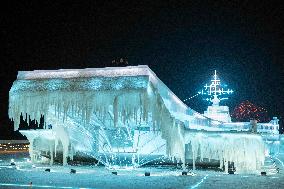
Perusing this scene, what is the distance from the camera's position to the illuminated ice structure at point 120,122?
17.4 meters

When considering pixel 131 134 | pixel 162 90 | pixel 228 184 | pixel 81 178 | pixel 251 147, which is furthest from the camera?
pixel 131 134

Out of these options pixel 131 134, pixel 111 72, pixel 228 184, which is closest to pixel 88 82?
pixel 111 72

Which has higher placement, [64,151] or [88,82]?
[88,82]

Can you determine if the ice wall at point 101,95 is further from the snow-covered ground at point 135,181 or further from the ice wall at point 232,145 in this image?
the snow-covered ground at point 135,181

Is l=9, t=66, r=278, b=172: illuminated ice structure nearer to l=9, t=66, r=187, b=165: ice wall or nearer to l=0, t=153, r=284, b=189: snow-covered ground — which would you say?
l=9, t=66, r=187, b=165: ice wall

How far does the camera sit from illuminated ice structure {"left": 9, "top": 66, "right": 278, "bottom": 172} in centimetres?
1742

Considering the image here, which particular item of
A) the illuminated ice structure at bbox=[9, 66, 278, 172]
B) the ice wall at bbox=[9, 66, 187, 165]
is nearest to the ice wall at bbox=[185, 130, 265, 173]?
the illuminated ice structure at bbox=[9, 66, 278, 172]

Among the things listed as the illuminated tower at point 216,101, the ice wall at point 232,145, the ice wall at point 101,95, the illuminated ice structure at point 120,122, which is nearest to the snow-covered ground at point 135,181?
the ice wall at point 232,145

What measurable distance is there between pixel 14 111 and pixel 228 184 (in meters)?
9.49

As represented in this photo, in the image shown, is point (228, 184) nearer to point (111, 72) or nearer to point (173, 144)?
point (173, 144)

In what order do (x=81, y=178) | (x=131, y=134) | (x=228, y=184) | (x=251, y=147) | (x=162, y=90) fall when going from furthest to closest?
(x=131, y=134)
(x=251, y=147)
(x=162, y=90)
(x=81, y=178)
(x=228, y=184)

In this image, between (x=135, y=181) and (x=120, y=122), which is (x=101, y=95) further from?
(x=120, y=122)

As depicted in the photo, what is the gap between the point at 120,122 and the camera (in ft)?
69.9

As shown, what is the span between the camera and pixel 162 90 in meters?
18.5
